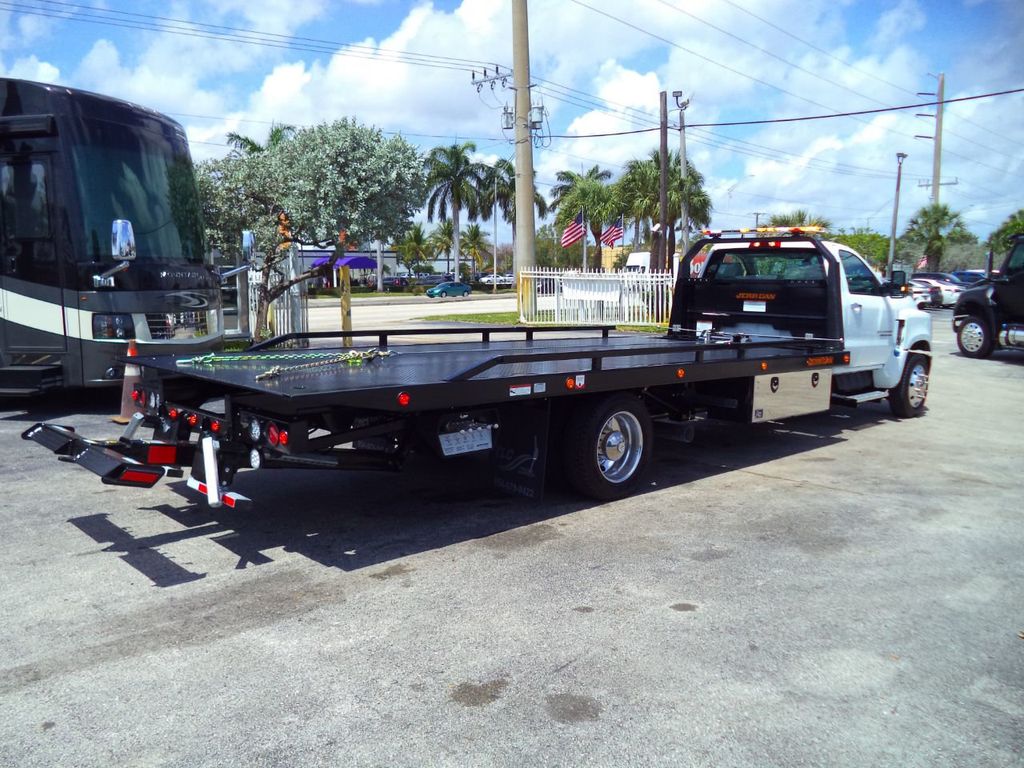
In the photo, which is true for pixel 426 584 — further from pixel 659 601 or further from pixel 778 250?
pixel 778 250

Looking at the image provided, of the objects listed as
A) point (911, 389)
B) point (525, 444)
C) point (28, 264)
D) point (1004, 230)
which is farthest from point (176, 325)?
point (1004, 230)

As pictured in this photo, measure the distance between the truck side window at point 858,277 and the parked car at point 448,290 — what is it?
46508 millimetres

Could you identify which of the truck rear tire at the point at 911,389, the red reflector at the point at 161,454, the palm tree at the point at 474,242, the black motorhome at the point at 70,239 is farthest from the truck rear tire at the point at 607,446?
the palm tree at the point at 474,242

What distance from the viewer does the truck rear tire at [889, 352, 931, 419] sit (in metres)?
10.2

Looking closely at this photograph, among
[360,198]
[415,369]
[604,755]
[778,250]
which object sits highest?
[360,198]

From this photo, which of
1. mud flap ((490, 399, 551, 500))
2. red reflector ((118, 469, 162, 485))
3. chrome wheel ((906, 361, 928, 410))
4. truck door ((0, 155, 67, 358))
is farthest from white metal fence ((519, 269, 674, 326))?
red reflector ((118, 469, 162, 485))

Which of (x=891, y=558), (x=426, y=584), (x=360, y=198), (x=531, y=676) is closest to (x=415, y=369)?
(x=426, y=584)

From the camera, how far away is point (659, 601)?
4617 mm

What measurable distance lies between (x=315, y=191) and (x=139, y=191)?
5.47m

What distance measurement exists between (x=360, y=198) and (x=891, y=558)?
37.3ft

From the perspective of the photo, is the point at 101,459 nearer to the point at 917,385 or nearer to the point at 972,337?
the point at 917,385

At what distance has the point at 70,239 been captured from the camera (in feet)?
29.3

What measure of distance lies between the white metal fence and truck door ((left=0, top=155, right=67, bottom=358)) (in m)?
15.0

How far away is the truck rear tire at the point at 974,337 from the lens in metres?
17.5
